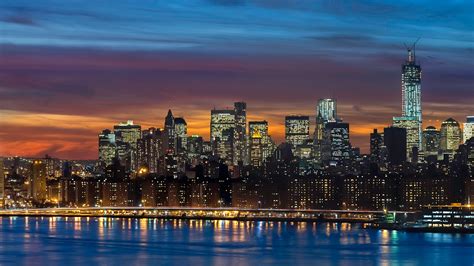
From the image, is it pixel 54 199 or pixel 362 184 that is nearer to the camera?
pixel 362 184

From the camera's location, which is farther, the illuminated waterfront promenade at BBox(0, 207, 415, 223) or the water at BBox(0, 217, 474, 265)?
the illuminated waterfront promenade at BBox(0, 207, 415, 223)

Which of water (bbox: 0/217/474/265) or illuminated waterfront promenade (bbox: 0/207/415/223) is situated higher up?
illuminated waterfront promenade (bbox: 0/207/415/223)

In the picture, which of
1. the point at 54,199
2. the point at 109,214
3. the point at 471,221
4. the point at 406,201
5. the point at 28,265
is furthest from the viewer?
the point at 54,199

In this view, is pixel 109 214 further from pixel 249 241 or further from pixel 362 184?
pixel 249 241

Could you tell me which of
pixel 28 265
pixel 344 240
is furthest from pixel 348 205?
pixel 28 265
